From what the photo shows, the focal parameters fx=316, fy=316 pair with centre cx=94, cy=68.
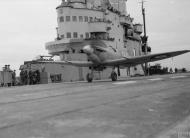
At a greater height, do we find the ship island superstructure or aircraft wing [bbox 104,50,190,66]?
the ship island superstructure

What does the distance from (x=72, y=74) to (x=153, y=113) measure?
45.8 m

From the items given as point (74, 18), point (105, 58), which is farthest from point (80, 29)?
point (105, 58)

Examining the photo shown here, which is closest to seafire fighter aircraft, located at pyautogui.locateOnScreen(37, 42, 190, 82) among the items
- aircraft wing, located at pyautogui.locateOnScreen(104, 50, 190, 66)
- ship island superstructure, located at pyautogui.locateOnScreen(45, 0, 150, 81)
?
aircraft wing, located at pyautogui.locateOnScreen(104, 50, 190, 66)

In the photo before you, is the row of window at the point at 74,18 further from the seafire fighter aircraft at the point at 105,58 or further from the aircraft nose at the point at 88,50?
A: the aircraft nose at the point at 88,50

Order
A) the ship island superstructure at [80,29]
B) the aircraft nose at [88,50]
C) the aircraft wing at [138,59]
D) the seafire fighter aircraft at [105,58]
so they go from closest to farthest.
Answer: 1. the aircraft nose at [88,50]
2. the seafire fighter aircraft at [105,58]
3. the aircraft wing at [138,59]
4. the ship island superstructure at [80,29]

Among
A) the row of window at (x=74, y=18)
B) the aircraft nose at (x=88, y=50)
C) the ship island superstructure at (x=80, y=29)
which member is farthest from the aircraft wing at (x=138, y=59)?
the row of window at (x=74, y=18)

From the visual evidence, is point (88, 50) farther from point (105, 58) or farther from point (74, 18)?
point (74, 18)

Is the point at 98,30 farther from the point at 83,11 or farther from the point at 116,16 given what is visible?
the point at 116,16

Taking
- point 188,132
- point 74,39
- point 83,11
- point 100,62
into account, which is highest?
point 83,11

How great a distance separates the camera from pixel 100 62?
93.4ft

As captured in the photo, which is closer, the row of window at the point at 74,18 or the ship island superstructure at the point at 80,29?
the ship island superstructure at the point at 80,29

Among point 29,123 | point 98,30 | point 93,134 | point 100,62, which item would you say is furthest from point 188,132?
point 98,30

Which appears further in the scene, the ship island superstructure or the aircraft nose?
the ship island superstructure

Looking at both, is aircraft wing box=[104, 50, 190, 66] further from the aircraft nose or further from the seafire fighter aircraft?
the aircraft nose
